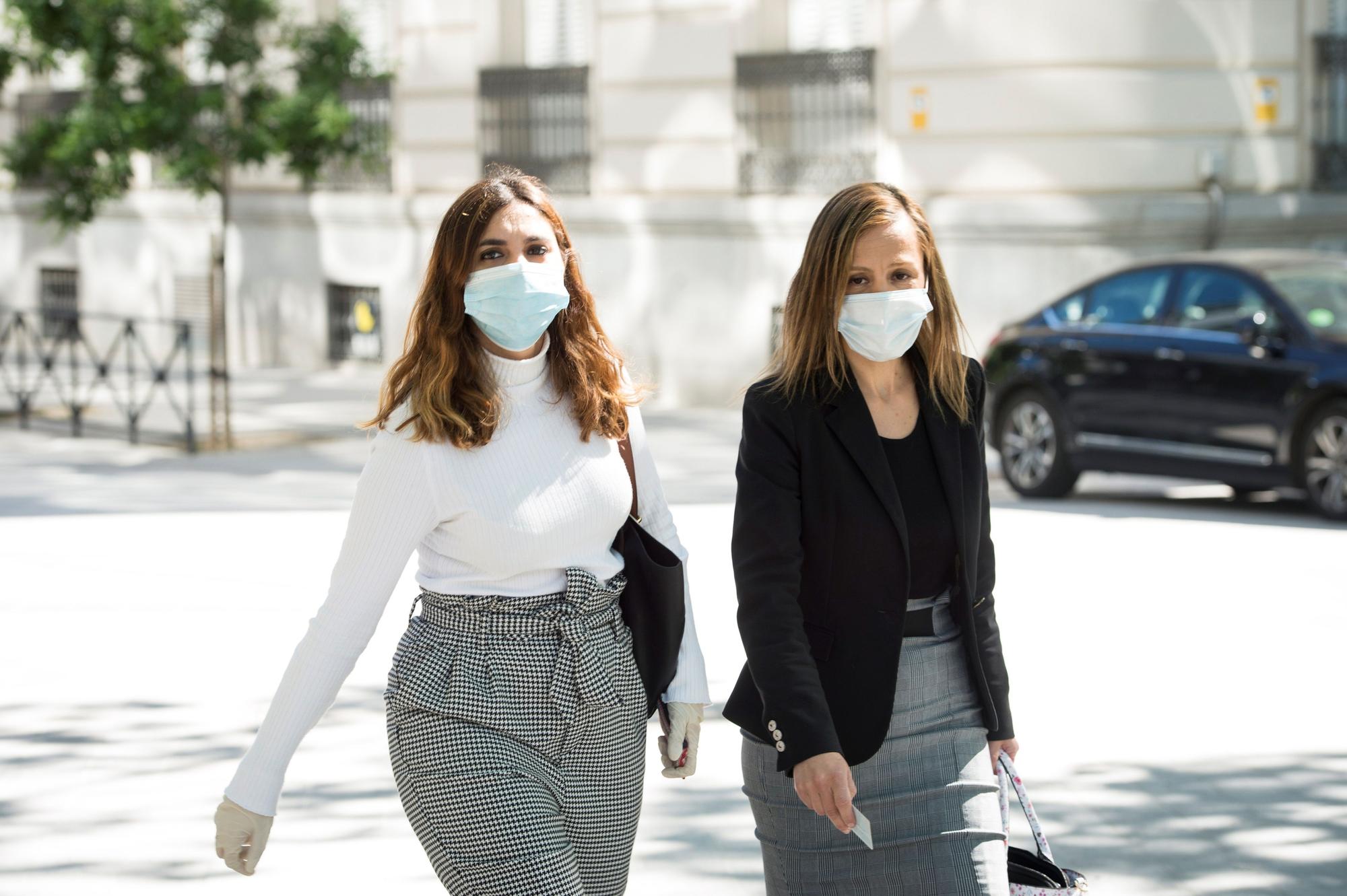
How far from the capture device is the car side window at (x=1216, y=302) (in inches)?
471

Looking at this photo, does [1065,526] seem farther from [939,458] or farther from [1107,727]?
[939,458]

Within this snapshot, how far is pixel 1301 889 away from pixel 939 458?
2.31m

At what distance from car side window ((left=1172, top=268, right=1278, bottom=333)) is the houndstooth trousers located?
29.7ft

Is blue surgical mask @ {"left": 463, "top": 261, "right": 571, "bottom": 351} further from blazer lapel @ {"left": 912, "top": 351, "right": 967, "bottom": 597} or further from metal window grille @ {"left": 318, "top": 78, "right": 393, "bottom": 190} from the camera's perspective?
metal window grille @ {"left": 318, "top": 78, "right": 393, "bottom": 190}

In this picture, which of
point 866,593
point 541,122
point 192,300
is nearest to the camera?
point 866,593

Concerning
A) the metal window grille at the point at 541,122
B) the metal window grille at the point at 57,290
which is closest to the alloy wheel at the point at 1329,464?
the metal window grille at the point at 541,122

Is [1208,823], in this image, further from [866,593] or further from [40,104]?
[40,104]

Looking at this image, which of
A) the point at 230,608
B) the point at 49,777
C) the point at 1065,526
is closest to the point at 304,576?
the point at 230,608

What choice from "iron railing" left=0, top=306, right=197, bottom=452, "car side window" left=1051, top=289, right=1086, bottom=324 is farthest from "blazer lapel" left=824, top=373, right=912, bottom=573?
"iron railing" left=0, top=306, right=197, bottom=452

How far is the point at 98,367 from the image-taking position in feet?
54.9

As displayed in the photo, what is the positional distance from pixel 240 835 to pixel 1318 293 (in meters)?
9.90

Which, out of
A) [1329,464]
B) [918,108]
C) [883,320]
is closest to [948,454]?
[883,320]

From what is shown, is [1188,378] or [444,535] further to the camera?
[1188,378]

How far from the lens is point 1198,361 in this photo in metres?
12.0
